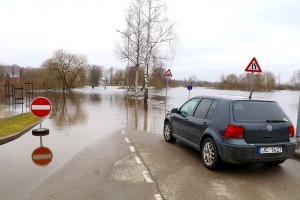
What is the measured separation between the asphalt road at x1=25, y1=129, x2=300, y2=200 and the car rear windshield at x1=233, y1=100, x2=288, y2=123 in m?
1.11

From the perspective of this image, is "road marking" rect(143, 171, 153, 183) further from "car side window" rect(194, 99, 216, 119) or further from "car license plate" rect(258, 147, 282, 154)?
"car license plate" rect(258, 147, 282, 154)

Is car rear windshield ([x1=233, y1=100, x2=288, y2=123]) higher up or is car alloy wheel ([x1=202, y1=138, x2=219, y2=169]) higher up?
car rear windshield ([x1=233, y1=100, x2=288, y2=123])

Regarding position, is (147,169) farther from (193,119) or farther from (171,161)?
(193,119)

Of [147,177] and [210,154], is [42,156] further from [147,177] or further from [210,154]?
[210,154]

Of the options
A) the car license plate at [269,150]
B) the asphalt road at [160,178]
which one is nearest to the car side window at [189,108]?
the asphalt road at [160,178]

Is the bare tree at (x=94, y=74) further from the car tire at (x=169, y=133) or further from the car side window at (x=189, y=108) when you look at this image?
the car side window at (x=189, y=108)

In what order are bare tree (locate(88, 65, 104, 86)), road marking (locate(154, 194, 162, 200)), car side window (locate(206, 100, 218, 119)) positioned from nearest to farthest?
road marking (locate(154, 194, 162, 200))
car side window (locate(206, 100, 218, 119))
bare tree (locate(88, 65, 104, 86))

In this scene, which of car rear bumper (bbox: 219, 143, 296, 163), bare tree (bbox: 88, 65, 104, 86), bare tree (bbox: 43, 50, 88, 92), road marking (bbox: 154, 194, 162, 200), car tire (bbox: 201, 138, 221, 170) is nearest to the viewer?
road marking (bbox: 154, 194, 162, 200)

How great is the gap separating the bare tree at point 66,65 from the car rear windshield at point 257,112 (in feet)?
181

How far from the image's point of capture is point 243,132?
5.30 metres

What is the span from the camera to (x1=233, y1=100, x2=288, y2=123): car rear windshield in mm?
5492

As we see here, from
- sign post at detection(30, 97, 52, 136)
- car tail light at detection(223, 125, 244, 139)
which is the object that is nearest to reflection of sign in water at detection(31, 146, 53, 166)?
sign post at detection(30, 97, 52, 136)

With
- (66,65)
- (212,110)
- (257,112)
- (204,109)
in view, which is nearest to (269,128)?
(257,112)

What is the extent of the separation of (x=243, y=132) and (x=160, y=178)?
1.82 meters
